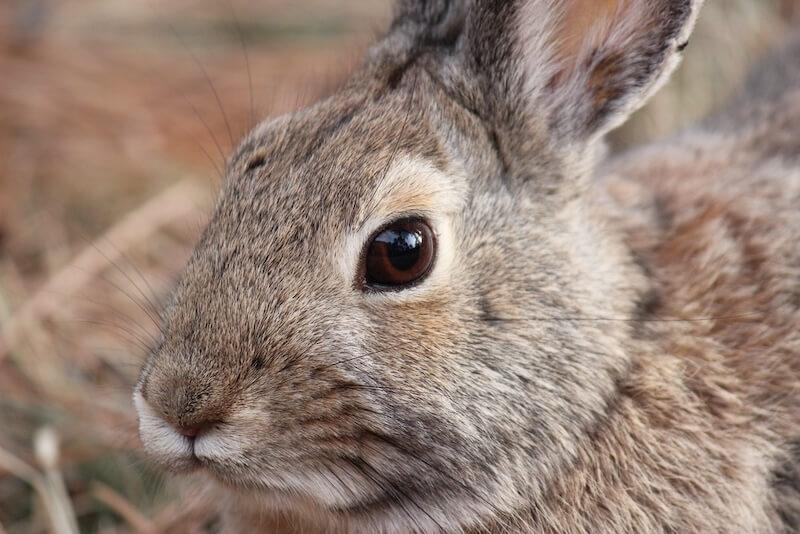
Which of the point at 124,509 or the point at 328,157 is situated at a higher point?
the point at 328,157

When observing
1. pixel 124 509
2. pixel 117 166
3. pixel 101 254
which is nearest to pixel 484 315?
pixel 124 509

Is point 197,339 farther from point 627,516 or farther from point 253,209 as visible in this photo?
point 627,516

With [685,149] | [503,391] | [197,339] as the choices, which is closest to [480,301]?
[503,391]

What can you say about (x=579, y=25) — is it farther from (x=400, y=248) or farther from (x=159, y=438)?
(x=159, y=438)

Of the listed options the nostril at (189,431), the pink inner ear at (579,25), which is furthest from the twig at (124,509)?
the pink inner ear at (579,25)

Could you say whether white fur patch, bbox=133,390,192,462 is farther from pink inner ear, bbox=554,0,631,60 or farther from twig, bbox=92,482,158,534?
pink inner ear, bbox=554,0,631,60

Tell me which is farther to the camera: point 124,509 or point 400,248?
point 124,509

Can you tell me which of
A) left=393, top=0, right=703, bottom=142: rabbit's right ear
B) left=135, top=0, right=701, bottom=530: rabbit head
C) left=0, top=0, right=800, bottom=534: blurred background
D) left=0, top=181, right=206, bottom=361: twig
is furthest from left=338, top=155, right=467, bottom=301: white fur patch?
left=0, top=181, right=206, bottom=361: twig

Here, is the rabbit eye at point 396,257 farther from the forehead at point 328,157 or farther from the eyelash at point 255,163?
the eyelash at point 255,163
